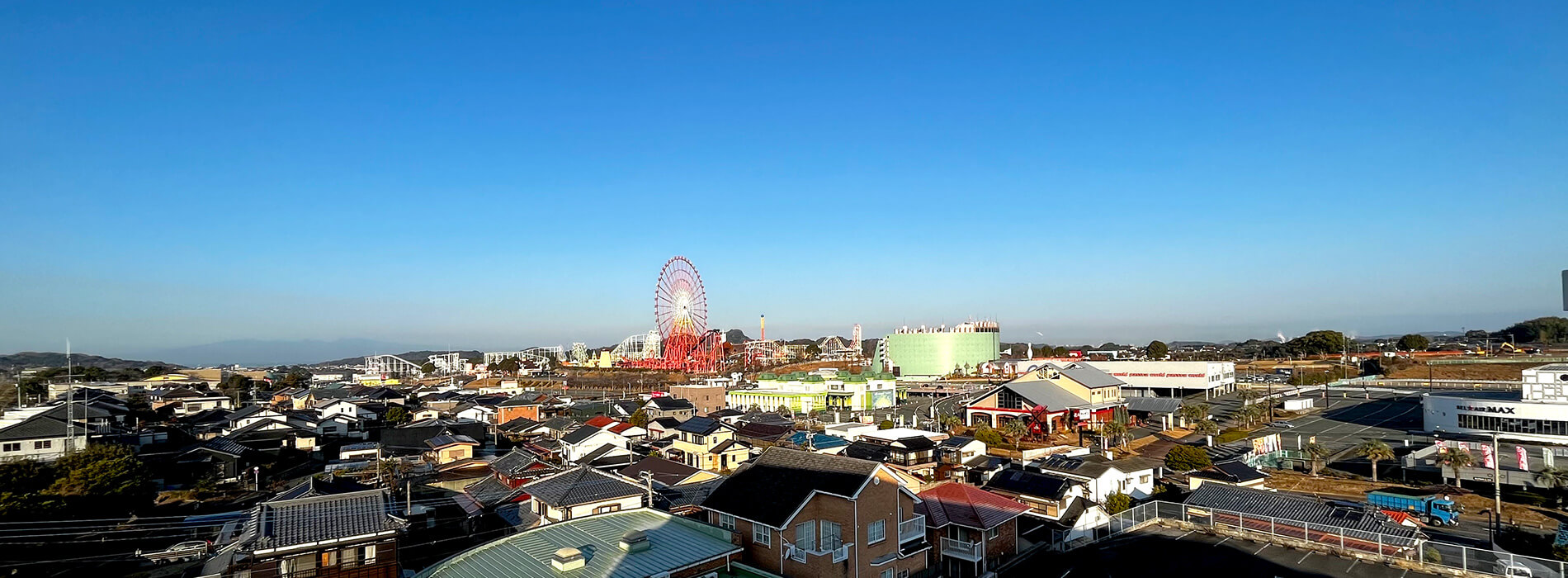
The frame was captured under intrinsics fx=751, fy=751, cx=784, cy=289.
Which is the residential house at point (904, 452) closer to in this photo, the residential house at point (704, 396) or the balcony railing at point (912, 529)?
the balcony railing at point (912, 529)

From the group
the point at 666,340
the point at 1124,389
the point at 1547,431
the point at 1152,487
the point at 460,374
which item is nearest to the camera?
the point at 1152,487

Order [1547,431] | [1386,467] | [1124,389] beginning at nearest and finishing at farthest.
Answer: [1386,467]
[1547,431]
[1124,389]

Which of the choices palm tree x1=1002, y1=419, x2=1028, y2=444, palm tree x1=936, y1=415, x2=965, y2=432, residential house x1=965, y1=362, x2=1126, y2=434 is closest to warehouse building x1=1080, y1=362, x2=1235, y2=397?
residential house x1=965, y1=362, x2=1126, y2=434

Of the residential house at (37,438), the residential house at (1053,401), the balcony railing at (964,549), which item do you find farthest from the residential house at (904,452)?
the residential house at (37,438)

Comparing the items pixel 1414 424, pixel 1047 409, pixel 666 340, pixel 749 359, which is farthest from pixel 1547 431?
pixel 749 359

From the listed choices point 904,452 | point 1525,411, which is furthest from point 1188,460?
point 1525,411

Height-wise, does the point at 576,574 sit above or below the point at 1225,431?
above

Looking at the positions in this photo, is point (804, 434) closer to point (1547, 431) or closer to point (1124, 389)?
point (1547, 431)
